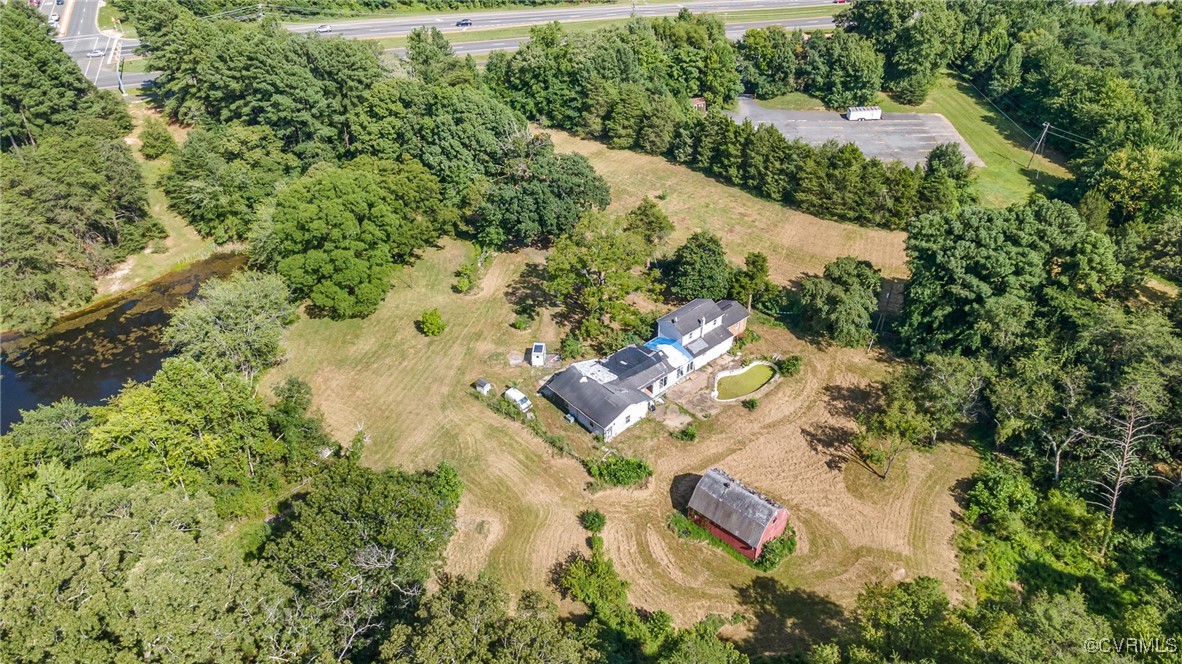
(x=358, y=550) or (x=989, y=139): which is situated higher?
(x=989, y=139)

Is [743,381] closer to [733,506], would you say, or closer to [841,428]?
[841,428]

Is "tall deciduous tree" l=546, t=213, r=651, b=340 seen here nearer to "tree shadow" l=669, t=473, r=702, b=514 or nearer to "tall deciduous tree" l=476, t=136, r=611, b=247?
"tall deciduous tree" l=476, t=136, r=611, b=247

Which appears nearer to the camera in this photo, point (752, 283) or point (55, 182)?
point (752, 283)

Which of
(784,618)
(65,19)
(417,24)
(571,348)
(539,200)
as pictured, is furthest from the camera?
(417,24)

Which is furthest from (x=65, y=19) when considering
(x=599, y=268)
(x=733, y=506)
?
(x=733, y=506)

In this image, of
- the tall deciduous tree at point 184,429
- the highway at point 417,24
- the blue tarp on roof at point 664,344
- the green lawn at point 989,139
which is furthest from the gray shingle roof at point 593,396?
the highway at point 417,24

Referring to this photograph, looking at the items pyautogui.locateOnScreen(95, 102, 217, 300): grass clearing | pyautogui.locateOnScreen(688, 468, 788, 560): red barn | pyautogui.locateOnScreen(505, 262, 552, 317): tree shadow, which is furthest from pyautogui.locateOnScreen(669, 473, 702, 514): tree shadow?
pyautogui.locateOnScreen(95, 102, 217, 300): grass clearing
